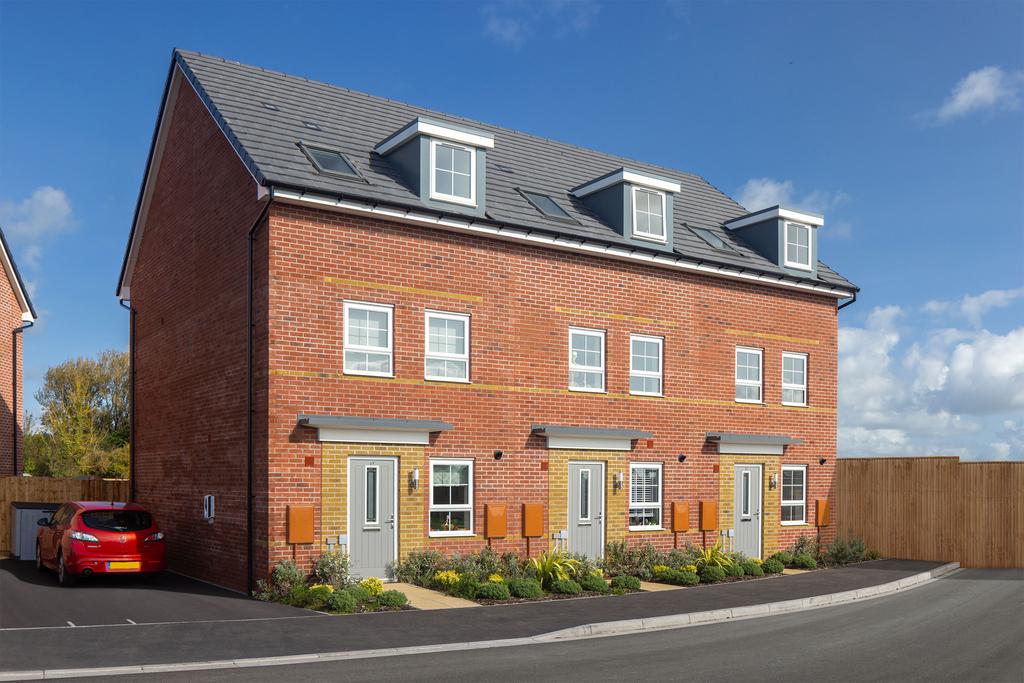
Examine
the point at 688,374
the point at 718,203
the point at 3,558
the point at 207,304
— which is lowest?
the point at 3,558

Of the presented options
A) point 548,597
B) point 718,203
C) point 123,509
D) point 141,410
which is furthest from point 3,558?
point 718,203

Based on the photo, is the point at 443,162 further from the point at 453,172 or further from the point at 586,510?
the point at 586,510

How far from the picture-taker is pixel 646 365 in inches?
857

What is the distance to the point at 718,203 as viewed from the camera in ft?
91.8

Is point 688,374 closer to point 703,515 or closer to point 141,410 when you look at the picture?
point 703,515

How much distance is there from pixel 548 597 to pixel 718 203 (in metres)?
15.3

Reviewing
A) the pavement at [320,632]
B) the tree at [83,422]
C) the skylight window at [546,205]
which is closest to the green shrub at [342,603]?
the pavement at [320,632]

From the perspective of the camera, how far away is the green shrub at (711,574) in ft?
63.5

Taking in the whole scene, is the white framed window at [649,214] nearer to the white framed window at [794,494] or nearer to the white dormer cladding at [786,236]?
the white dormer cladding at [786,236]

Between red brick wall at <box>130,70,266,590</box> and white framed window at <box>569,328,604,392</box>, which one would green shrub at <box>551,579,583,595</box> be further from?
red brick wall at <box>130,70,266,590</box>

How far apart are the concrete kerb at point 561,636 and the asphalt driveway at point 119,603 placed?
9.95 feet

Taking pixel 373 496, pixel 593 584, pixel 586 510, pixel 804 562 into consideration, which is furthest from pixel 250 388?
pixel 804 562

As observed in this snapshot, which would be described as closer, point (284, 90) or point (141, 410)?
point (284, 90)

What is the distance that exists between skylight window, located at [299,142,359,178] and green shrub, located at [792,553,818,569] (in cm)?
1355
